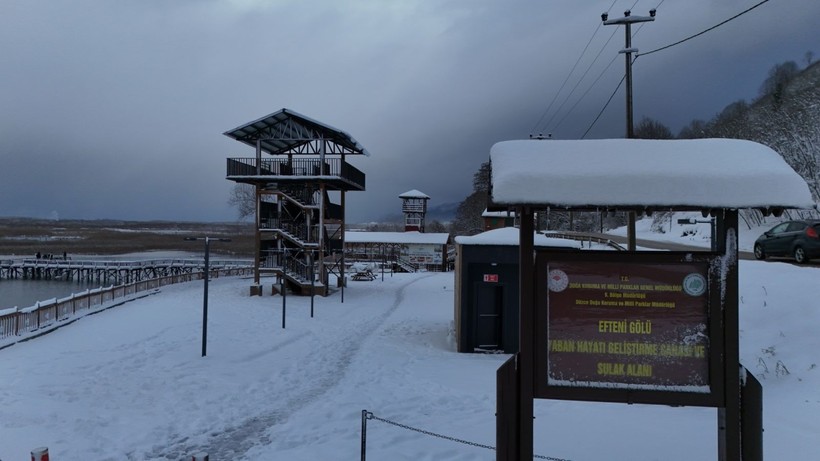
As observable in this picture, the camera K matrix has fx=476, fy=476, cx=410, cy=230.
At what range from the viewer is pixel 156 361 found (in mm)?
12289

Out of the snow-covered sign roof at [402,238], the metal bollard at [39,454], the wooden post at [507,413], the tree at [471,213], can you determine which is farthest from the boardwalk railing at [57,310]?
the tree at [471,213]

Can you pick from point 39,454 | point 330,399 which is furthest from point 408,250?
point 39,454

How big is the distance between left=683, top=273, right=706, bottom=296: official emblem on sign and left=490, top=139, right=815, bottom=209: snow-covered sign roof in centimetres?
74

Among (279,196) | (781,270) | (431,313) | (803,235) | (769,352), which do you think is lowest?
(431,313)

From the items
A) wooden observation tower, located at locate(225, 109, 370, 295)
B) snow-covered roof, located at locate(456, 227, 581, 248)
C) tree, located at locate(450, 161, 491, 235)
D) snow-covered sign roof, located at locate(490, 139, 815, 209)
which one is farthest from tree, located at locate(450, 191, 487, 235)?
snow-covered sign roof, located at locate(490, 139, 815, 209)

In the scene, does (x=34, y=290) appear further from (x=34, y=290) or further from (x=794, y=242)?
(x=794, y=242)

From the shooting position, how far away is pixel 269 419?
8281 mm

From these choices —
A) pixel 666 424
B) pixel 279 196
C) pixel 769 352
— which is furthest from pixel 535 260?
pixel 279 196

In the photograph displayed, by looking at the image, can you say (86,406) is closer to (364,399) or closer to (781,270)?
(364,399)

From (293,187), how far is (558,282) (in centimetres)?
2743

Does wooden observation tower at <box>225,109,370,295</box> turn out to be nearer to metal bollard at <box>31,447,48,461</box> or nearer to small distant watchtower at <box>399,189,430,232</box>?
metal bollard at <box>31,447,48,461</box>

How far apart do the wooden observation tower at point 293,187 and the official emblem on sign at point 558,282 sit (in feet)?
82.3

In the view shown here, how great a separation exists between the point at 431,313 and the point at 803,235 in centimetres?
1387

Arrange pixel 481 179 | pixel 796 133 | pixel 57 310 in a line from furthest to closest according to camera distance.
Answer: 1. pixel 481 179
2. pixel 796 133
3. pixel 57 310
